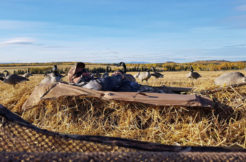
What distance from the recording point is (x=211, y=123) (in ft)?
14.0

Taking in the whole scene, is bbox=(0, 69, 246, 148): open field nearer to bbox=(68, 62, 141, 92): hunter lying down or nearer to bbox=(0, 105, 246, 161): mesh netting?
bbox=(68, 62, 141, 92): hunter lying down

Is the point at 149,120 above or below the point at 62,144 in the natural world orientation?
below

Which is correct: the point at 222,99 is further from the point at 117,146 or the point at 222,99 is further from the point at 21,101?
the point at 21,101

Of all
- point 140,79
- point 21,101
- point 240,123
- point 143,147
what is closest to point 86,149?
point 143,147

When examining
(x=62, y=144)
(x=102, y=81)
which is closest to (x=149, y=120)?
(x=102, y=81)

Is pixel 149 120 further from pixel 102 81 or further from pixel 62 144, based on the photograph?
pixel 62 144

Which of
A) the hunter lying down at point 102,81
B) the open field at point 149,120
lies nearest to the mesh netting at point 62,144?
the open field at point 149,120

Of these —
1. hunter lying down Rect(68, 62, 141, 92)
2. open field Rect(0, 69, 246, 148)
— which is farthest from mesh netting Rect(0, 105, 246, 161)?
hunter lying down Rect(68, 62, 141, 92)

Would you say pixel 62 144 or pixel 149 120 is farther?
pixel 149 120

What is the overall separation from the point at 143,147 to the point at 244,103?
344cm

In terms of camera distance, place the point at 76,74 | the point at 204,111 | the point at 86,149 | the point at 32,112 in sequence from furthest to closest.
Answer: the point at 76,74, the point at 32,112, the point at 204,111, the point at 86,149

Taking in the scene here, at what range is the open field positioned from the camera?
417 cm

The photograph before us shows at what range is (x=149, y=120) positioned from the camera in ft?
15.5

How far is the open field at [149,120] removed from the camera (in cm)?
417
